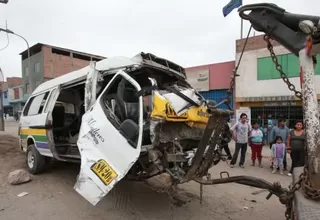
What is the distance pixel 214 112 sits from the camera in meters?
3.55

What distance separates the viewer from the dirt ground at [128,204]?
4508 mm

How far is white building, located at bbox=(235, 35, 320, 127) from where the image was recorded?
15.9 m

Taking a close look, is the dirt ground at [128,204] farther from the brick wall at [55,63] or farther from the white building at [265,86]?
the brick wall at [55,63]

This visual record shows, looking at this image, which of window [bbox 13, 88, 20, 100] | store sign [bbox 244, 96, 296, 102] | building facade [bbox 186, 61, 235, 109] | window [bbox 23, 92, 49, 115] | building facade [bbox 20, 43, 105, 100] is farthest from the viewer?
window [bbox 13, 88, 20, 100]

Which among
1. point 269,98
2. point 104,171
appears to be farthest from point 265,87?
point 104,171

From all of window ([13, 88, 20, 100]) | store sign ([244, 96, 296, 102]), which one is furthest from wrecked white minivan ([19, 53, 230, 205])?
window ([13, 88, 20, 100])

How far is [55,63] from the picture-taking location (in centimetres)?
4019

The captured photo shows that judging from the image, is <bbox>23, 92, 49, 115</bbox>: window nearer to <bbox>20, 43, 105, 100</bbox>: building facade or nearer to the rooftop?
<bbox>20, 43, 105, 100</bbox>: building facade

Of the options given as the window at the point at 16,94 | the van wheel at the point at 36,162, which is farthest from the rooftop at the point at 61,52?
the van wheel at the point at 36,162

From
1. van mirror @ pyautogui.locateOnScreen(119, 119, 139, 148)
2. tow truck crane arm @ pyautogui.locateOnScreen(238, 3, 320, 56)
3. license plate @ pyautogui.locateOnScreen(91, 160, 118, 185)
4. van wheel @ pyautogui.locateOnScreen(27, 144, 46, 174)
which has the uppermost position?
tow truck crane arm @ pyautogui.locateOnScreen(238, 3, 320, 56)

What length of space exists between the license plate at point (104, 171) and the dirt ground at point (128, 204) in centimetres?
88

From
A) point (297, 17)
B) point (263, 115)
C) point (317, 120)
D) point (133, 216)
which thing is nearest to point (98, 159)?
point (133, 216)

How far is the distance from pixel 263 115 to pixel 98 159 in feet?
50.4

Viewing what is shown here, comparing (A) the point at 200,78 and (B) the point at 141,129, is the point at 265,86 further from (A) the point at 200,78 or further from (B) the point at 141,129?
(B) the point at 141,129
